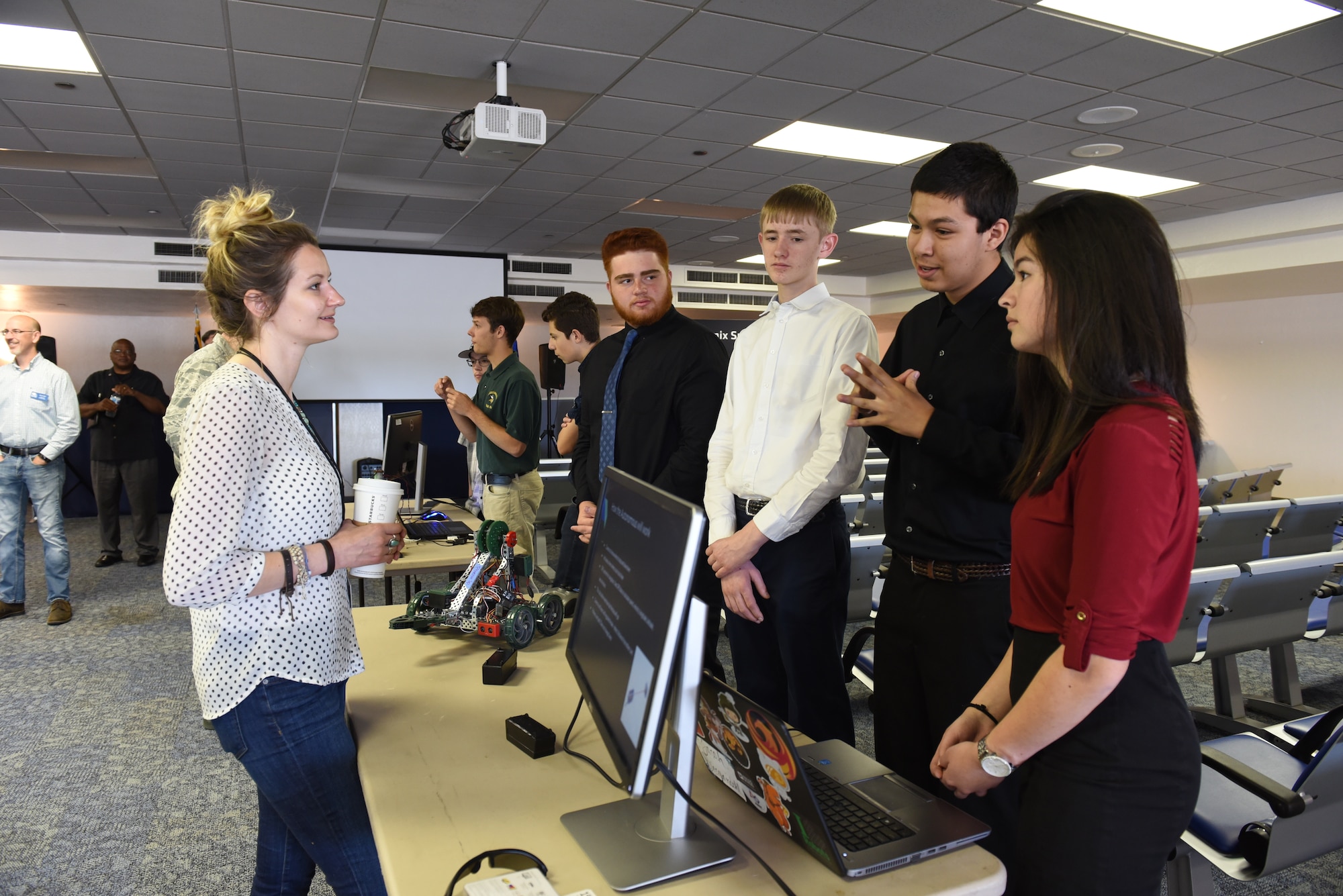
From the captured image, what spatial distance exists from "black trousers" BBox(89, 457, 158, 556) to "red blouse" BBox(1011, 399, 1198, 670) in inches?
277

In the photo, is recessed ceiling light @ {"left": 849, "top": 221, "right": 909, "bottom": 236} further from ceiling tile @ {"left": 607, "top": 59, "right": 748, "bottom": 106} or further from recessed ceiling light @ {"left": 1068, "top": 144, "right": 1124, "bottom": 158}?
ceiling tile @ {"left": 607, "top": 59, "right": 748, "bottom": 106}

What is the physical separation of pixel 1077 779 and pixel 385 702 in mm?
1102

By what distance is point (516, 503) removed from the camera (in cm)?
380

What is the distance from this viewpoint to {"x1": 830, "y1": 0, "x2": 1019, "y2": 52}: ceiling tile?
335 cm

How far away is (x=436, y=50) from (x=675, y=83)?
121 cm

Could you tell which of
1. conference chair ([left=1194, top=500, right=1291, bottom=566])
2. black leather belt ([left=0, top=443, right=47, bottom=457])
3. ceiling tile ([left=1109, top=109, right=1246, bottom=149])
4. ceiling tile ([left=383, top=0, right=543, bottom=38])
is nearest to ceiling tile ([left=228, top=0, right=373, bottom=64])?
ceiling tile ([left=383, top=0, right=543, bottom=38])

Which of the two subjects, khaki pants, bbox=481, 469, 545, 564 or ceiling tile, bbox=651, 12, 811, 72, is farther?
khaki pants, bbox=481, 469, 545, 564

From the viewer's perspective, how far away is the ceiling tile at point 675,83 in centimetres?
408

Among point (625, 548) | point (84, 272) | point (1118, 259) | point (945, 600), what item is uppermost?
point (84, 272)

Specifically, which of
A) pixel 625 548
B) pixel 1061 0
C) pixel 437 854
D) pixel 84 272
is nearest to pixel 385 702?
pixel 437 854

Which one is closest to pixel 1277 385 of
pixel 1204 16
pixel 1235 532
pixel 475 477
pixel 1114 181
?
pixel 1114 181

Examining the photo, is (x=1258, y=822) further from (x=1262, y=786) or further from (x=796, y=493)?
(x=796, y=493)

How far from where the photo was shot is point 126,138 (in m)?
5.15

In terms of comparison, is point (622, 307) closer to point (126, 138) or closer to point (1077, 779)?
point (1077, 779)
